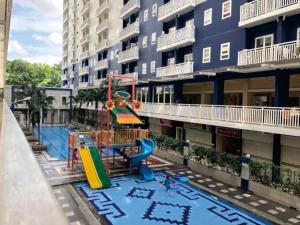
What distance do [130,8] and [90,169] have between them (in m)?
22.5

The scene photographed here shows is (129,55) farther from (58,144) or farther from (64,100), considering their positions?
(64,100)

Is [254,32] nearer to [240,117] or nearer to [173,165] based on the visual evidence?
[240,117]

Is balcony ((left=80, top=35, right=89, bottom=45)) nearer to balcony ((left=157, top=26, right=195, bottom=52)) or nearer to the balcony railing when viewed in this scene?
the balcony railing

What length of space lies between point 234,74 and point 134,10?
1833cm

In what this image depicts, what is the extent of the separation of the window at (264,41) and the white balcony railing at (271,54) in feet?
3.69

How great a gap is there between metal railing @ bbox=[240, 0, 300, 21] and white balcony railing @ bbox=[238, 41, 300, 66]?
2054 mm

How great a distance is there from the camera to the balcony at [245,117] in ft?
45.6

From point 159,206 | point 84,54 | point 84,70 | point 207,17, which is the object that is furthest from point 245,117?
point 84,54

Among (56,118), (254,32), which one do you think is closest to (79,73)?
(56,118)

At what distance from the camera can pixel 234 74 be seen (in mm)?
19453

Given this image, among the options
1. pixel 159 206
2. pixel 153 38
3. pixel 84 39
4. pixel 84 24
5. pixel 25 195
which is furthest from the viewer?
pixel 84 24

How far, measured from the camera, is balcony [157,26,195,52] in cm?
2260

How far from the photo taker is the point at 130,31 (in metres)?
33.0

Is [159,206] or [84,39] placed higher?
[84,39]
